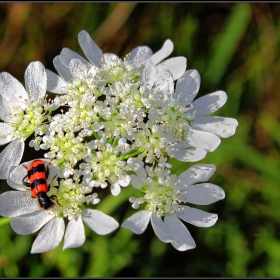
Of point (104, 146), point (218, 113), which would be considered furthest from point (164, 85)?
point (218, 113)

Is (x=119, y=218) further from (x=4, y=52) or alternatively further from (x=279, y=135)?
(x=4, y=52)

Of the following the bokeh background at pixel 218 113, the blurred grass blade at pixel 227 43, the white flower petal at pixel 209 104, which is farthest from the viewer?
the blurred grass blade at pixel 227 43

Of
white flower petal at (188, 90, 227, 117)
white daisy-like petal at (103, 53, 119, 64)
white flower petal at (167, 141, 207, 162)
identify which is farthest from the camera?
white daisy-like petal at (103, 53, 119, 64)

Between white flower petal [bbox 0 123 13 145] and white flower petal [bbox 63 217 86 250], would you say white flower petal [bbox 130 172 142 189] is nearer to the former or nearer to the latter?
white flower petal [bbox 63 217 86 250]

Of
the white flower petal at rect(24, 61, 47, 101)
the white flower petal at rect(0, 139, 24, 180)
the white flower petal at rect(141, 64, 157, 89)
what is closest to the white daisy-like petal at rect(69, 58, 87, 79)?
the white flower petal at rect(24, 61, 47, 101)

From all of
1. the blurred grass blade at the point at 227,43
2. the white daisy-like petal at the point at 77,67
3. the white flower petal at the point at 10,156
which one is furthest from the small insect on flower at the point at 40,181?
the blurred grass blade at the point at 227,43

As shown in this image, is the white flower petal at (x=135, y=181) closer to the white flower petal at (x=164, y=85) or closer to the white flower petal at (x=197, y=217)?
the white flower petal at (x=197, y=217)

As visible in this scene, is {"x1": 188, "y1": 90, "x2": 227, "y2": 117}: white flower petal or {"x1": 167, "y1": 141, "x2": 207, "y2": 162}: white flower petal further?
{"x1": 188, "y1": 90, "x2": 227, "y2": 117}: white flower petal

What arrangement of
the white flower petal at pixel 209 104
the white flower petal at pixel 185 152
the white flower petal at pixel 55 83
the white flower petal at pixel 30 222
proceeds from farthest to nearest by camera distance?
the white flower petal at pixel 209 104 → the white flower petal at pixel 55 83 → the white flower petal at pixel 185 152 → the white flower petal at pixel 30 222
